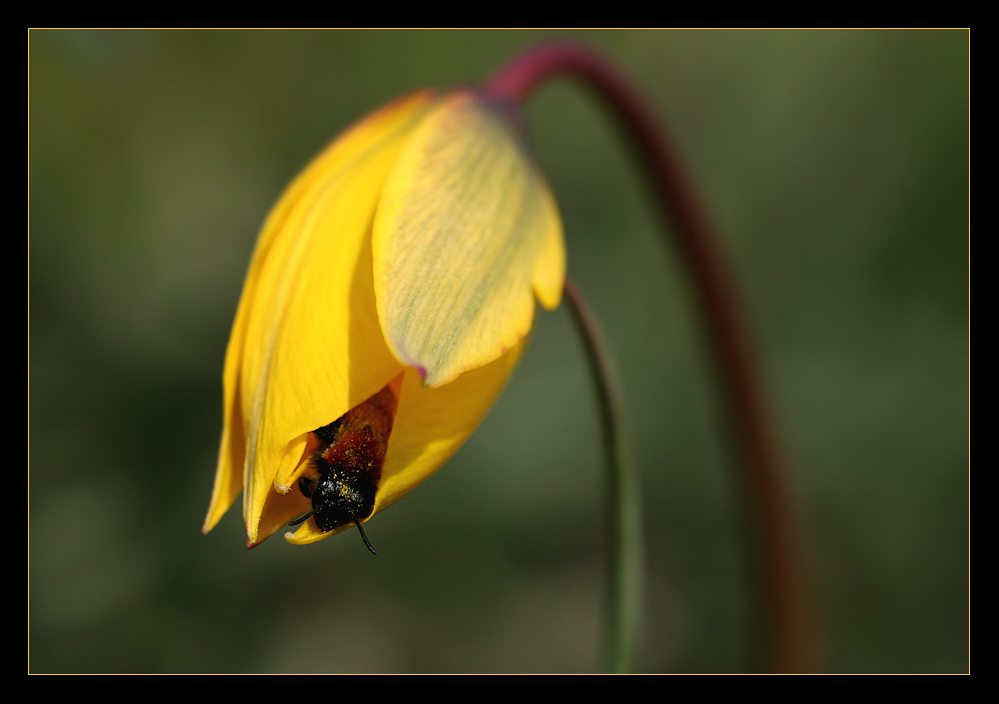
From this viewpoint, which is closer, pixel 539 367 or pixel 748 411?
pixel 748 411

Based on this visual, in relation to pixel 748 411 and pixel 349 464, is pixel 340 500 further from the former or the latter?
pixel 748 411

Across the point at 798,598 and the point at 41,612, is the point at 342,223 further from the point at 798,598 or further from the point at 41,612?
the point at 41,612

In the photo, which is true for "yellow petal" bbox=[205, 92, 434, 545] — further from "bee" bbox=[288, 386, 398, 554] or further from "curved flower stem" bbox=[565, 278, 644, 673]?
"curved flower stem" bbox=[565, 278, 644, 673]

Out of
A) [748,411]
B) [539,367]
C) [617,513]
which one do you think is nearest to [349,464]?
[617,513]

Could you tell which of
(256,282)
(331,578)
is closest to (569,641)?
(331,578)

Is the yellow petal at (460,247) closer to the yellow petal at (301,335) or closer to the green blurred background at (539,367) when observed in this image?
the yellow petal at (301,335)

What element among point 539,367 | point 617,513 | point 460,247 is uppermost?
point 460,247
